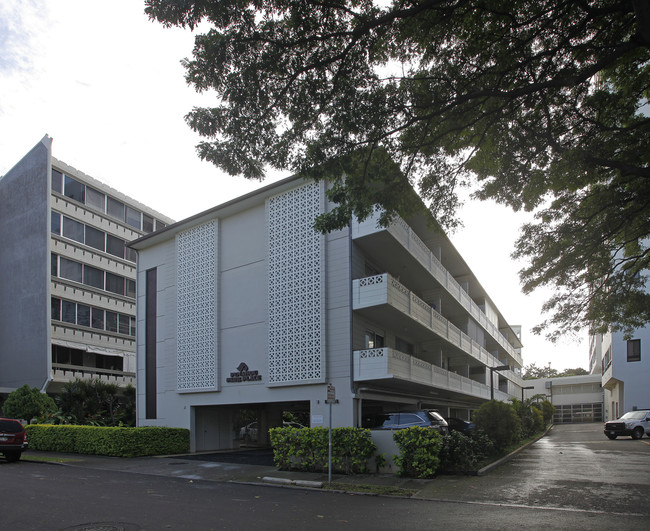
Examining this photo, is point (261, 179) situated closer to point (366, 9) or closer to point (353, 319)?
point (366, 9)

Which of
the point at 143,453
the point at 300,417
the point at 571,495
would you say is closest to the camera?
the point at 571,495

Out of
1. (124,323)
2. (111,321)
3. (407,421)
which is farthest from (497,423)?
(124,323)

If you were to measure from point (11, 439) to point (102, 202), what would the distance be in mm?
23264

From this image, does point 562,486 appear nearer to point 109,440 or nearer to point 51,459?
point 109,440

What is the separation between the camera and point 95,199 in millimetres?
38469

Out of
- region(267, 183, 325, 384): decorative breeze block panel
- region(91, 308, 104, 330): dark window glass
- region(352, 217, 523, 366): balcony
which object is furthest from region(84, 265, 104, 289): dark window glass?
region(352, 217, 523, 366): balcony

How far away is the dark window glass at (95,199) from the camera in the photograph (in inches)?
1490

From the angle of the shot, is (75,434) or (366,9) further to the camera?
(75,434)

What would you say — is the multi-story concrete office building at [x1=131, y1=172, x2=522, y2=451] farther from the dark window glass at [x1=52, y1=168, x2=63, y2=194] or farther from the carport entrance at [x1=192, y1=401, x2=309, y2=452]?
the dark window glass at [x1=52, y1=168, x2=63, y2=194]

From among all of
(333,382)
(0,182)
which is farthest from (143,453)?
(0,182)

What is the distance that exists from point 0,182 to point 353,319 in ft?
103

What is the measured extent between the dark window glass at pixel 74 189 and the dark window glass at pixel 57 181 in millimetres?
471

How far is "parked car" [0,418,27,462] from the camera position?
18719mm

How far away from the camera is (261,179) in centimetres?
1077
